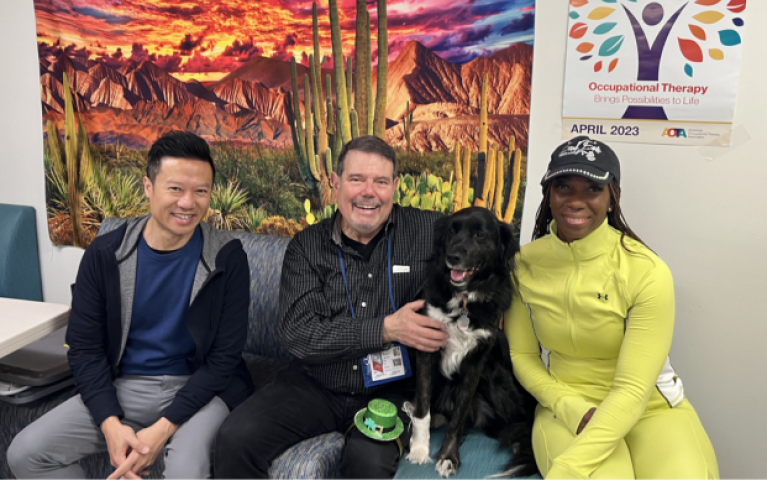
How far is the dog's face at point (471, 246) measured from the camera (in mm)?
1568

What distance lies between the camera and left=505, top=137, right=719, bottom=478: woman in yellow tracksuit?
1.43 m

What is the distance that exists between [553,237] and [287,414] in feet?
3.55

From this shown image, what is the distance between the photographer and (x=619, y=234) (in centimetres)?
157

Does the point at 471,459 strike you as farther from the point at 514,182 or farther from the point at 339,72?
the point at 339,72

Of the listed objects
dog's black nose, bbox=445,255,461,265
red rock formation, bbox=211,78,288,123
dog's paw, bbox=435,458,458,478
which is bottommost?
dog's paw, bbox=435,458,458,478

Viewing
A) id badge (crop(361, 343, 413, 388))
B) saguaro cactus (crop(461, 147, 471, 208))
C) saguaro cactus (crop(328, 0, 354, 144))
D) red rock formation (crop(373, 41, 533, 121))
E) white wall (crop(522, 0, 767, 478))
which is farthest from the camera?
saguaro cactus (crop(328, 0, 354, 144))

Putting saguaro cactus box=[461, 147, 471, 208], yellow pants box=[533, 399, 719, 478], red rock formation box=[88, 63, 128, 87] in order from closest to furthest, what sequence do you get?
yellow pants box=[533, 399, 719, 478], saguaro cactus box=[461, 147, 471, 208], red rock formation box=[88, 63, 128, 87]

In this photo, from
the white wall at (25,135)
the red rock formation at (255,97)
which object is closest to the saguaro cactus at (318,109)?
the red rock formation at (255,97)

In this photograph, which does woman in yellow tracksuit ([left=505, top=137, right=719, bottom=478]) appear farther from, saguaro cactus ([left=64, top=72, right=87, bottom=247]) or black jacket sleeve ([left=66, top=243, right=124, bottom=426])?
saguaro cactus ([left=64, top=72, right=87, bottom=247])

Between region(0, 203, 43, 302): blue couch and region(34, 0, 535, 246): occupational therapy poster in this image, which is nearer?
region(34, 0, 535, 246): occupational therapy poster

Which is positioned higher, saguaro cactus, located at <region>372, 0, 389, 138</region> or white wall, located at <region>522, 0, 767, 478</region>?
saguaro cactus, located at <region>372, 0, 389, 138</region>

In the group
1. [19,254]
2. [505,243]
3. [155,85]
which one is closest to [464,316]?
[505,243]

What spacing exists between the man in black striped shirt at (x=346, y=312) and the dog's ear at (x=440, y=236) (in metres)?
0.18

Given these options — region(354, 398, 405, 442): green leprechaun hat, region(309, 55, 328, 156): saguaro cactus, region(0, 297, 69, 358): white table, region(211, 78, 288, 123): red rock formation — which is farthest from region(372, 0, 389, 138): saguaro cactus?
region(0, 297, 69, 358): white table
